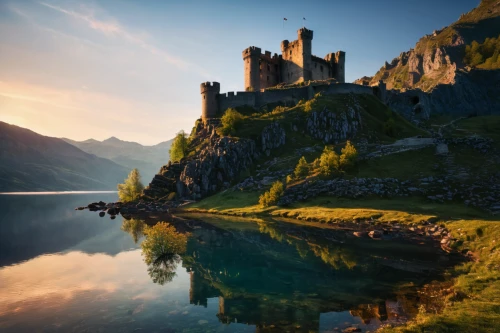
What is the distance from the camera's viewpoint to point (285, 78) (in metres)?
135

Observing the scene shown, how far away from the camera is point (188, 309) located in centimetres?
2189

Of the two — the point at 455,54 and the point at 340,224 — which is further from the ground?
the point at 455,54

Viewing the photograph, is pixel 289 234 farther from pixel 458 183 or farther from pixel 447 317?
pixel 458 183

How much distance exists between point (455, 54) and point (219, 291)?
23447 centimetres

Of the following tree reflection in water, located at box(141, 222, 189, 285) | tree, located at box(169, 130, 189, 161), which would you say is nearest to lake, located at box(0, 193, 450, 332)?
tree reflection in water, located at box(141, 222, 189, 285)

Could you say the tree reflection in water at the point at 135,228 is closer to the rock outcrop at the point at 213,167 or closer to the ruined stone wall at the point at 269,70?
the rock outcrop at the point at 213,167

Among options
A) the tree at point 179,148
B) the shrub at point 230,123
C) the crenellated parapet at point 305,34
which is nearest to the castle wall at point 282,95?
the shrub at point 230,123

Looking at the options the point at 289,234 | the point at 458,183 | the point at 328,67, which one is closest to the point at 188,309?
the point at 289,234

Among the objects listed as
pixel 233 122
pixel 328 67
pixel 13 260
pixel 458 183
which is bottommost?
pixel 13 260

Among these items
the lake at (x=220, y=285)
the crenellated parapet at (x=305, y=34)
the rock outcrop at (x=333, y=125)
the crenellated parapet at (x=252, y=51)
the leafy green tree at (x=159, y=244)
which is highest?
the crenellated parapet at (x=305, y=34)

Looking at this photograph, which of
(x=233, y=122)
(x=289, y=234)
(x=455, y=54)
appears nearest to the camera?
(x=289, y=234)

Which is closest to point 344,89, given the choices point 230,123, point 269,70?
point 269,70

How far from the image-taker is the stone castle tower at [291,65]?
125m

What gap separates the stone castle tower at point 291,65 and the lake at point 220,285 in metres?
94.8
